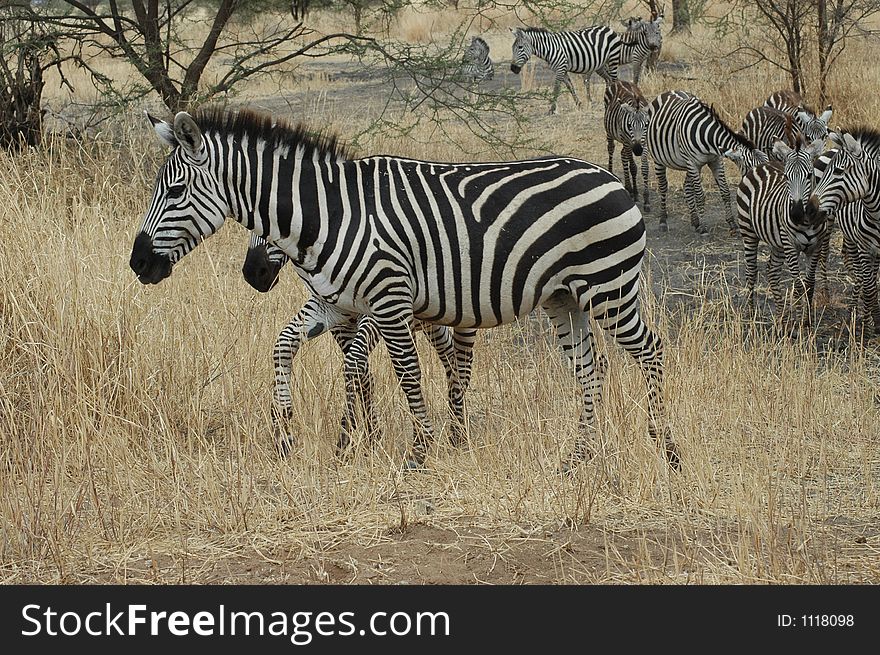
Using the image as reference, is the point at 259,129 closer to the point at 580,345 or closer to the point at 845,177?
the point at 580,345

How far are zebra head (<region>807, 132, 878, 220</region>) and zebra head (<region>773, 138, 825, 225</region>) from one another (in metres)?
0.06

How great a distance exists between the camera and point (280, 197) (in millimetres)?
5324

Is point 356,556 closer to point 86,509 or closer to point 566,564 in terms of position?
point 566,564

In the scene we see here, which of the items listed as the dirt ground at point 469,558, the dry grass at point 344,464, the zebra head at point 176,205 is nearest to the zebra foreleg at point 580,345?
the dry grass at point 344,464

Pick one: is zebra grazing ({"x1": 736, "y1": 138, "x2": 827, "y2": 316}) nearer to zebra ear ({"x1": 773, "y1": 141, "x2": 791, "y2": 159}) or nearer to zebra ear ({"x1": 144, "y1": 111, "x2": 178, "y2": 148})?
zebra ear ({"x1": 773, "y1": 141, "x2": 791, "y2": 159})

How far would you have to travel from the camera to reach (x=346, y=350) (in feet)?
19.9

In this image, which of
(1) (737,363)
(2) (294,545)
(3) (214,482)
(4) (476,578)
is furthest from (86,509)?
(1) (737,363)

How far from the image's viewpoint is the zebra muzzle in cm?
526

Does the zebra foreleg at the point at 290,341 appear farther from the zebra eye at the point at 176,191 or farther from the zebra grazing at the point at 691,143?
the zebra grazing at the point at 691,143

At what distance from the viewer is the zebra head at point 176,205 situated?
5262 mm

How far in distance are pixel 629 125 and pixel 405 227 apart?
7.57 meters

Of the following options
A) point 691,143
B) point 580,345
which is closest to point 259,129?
point 580,345

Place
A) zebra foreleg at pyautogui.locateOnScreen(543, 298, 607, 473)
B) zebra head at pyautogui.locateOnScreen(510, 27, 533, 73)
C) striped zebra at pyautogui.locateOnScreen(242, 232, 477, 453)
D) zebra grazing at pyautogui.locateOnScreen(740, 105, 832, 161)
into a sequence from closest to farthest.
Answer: striped zebra at pyautogui.locateOnScreen(242, 232, 477, 453) < zebra foreleg at pyautogui.locateOnScreen(543, 298, 607, 473) < zebra grazing at pyautogui.locateOnScreen(740, 105, 832, 161) < zebra head at pyautogui.locateOnScreen(510, 27, 533, 73)

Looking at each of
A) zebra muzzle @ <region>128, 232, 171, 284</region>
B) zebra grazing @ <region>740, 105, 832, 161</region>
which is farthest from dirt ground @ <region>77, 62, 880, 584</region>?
zebra grazing @ <region>740, 105, 832, 161</region>
